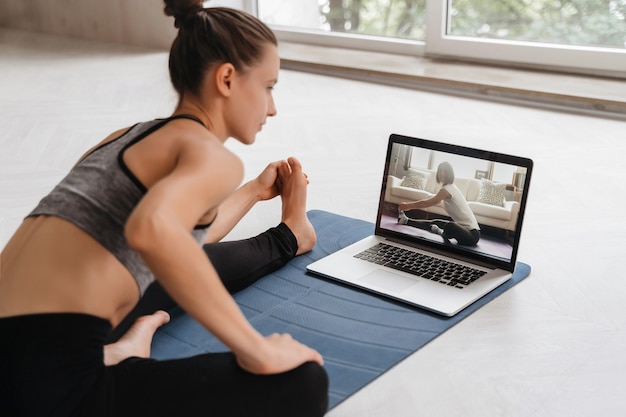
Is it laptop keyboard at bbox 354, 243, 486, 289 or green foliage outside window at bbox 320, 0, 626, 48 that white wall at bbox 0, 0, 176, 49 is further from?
laptop keyboard at bbox 354, 243, 486, 289

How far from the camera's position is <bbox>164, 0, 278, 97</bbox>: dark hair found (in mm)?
1305

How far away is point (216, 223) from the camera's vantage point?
6.68 feet

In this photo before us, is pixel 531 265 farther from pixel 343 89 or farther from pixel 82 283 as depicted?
pixel 343 89

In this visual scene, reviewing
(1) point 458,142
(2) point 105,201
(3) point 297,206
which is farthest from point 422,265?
(1) point 458,142

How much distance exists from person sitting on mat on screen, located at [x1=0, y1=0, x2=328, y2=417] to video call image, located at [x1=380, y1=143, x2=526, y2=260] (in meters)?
0.69

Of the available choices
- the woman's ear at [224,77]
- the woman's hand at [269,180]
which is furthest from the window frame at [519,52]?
the woman's ear at [224,77]

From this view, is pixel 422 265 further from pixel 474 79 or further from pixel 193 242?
pixel 474 79

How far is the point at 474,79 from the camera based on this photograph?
3.75 metres

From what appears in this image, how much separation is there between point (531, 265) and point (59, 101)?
2542 mm

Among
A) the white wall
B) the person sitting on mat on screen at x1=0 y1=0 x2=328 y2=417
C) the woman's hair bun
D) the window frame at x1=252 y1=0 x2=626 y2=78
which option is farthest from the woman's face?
the white wall

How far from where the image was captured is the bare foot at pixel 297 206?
208 cm

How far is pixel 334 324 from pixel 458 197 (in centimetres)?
44

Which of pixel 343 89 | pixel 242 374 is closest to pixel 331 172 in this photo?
pixel 343 89

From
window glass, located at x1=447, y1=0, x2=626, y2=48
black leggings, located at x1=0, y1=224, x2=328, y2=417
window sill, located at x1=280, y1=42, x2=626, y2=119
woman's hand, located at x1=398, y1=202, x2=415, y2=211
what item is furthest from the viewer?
window glass, located at x1=447, y1=0, x2=626, y2=48
